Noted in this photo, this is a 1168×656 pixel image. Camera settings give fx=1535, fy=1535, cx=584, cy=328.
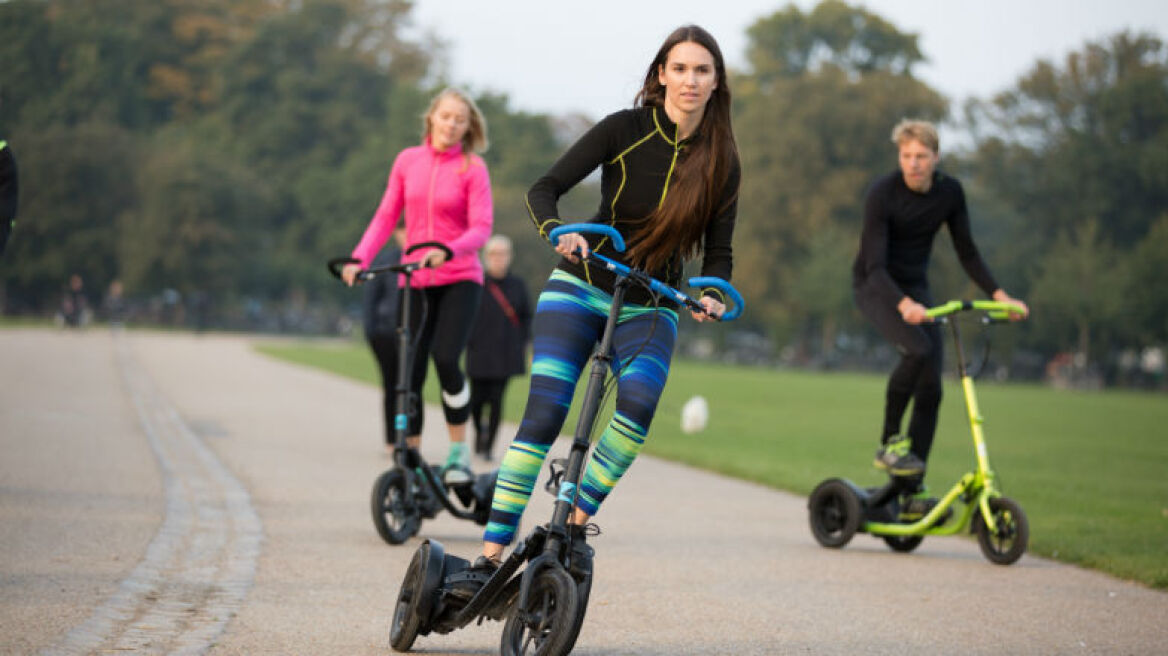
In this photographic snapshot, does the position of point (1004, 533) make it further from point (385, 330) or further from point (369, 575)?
point (385, 330)

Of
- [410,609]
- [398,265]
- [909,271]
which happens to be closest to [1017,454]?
[909,271]

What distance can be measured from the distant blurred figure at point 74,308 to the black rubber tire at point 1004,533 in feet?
159

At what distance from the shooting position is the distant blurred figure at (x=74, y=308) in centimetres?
5276

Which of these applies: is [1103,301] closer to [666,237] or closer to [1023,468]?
[1023,468]

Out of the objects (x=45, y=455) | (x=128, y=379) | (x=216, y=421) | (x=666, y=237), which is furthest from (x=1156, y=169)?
(x=666, y=237)

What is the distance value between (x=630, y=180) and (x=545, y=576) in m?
1.31

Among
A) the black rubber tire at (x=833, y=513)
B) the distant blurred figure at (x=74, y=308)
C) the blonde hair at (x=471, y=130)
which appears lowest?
the distant blurred figure at (x=74, y=308)

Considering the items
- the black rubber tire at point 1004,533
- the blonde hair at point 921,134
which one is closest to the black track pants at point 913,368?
the black rubber tire at point 1004,533

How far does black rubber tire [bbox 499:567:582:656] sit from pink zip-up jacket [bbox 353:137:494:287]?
3646 millimetres

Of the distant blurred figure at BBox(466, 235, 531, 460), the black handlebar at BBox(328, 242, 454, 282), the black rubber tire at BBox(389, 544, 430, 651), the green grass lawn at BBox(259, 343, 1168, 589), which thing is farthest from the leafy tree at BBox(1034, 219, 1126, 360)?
the black rubber tire at BBox(389, 544, 430, 651)

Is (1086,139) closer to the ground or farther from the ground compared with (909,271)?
farther from the ground

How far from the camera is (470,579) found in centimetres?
481

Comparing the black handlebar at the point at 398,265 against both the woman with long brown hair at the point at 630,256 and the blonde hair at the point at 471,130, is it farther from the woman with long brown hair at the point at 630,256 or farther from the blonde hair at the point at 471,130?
the woman with long brown hair at the point at 630,256

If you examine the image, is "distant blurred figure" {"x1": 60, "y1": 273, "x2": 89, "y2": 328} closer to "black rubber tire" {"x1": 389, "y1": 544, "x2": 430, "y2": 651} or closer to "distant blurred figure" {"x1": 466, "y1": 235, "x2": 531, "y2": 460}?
"distant blurred figure" {"x1": 466, "y1": 235, "x2": 531, "y2": 460}
